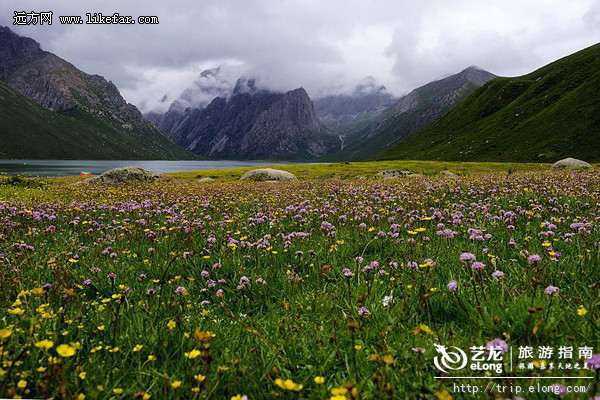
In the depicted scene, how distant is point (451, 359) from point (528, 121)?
151860 mm

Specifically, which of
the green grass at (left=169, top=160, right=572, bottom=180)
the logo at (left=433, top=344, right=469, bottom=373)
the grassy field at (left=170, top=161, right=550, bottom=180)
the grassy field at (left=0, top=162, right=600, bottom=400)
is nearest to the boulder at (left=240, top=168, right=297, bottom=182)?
the grassy field at (left=170, top=161, right=550, bottom=180)

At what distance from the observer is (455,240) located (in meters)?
6.15

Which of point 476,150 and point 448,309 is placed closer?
point 448,309

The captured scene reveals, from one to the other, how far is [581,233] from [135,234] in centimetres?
861

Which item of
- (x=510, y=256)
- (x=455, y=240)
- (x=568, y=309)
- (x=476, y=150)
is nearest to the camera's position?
(x=568, y=309)

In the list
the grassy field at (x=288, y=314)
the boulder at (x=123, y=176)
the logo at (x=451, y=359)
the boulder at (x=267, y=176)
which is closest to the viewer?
the grassy field at (x=288, y=314)

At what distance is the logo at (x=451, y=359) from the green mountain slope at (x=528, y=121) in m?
121

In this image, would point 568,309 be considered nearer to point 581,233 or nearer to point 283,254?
point 581,233

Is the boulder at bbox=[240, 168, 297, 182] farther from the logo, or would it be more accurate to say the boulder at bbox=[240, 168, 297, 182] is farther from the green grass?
the logo

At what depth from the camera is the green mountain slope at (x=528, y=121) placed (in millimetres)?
103500

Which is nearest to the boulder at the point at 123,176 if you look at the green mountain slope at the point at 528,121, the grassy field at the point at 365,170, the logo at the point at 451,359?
the grassy field at the point at 365,170

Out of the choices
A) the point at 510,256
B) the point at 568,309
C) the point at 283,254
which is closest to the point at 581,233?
the point at 510,256

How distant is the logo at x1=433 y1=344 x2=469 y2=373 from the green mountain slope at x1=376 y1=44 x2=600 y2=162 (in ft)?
398

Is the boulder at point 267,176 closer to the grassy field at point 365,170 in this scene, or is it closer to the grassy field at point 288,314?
the grassy field at point 365,170
